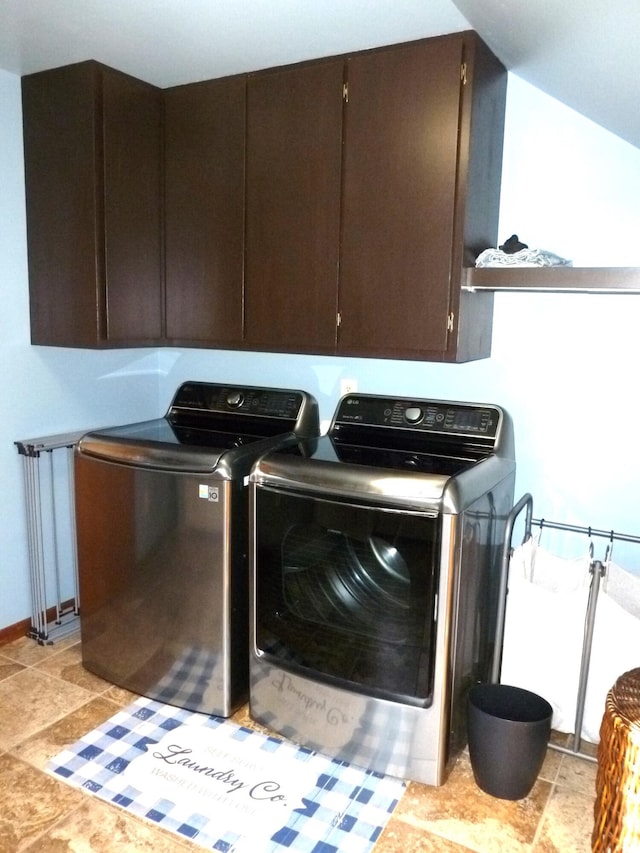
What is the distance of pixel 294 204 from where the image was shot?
2352 mm

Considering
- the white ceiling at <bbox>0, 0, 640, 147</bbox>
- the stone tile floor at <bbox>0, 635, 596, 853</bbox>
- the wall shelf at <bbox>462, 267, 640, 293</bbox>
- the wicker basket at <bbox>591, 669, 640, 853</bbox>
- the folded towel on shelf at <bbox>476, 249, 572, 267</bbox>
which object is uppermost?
the white ceiling at <bbox>0, 0, 640, 147</bbox>

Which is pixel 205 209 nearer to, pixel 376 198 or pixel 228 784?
pixel 376 198

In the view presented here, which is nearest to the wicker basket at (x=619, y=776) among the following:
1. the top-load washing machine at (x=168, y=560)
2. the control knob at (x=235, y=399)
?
the top-load washing machine at (x=168, y=560)

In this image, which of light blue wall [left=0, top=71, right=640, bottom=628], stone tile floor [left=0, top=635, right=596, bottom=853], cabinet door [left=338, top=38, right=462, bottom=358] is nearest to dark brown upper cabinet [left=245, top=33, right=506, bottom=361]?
cabinet door [left=338, top=38, right=462, bottom=358]

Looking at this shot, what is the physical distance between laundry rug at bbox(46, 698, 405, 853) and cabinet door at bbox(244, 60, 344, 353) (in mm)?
1304

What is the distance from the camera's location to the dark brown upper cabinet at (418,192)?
2.05m

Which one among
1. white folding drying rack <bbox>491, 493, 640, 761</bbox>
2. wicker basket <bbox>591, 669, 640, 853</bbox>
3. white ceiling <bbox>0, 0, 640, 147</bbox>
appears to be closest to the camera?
wicker basket <bbox>591, 669, 640, 853</bbox>

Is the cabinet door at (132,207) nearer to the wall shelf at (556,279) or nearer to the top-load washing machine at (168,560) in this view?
the top-load washing machine at (168,560)

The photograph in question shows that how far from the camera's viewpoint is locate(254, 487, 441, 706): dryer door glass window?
1863 mm

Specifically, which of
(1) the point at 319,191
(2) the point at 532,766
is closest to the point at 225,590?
(2) the point at 532,766

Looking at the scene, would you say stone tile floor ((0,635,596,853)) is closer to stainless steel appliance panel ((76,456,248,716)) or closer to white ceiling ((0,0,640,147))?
stainless steel appliance panel ((76,456,248,716))

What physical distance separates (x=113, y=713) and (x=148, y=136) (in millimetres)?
2040

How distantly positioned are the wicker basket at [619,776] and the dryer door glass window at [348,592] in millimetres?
499

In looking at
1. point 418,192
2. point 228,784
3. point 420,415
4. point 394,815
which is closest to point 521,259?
point 418,192
